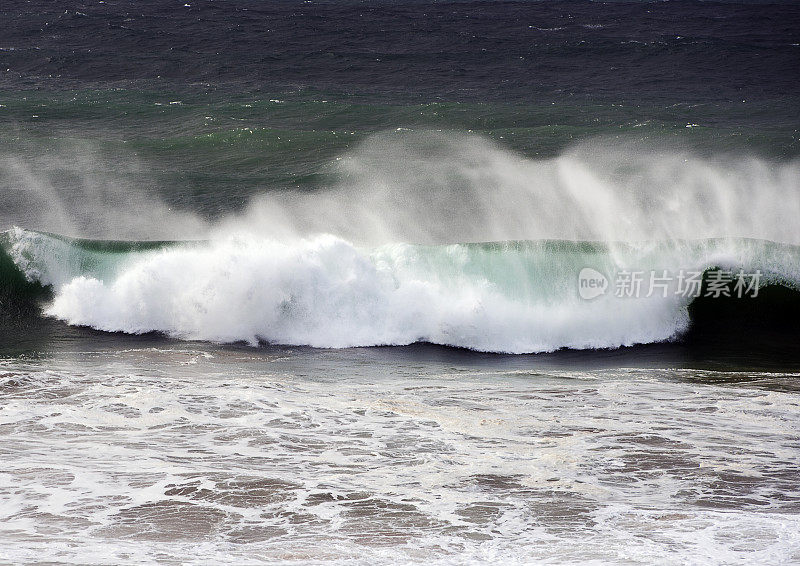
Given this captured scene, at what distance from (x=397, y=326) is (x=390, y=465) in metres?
3.96

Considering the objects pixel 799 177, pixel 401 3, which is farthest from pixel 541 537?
pixel 401 3

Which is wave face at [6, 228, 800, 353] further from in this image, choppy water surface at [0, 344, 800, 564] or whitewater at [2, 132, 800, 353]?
choppy water surface at [0, 344, 800, 564]

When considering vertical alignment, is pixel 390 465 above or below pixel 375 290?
below

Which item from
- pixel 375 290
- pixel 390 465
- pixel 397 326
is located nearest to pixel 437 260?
pixel 375 290

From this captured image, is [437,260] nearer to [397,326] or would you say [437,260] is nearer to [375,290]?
[375,290]

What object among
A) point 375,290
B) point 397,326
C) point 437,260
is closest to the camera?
point 397,326

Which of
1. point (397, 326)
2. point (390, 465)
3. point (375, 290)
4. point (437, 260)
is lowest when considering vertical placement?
point (390, 465)

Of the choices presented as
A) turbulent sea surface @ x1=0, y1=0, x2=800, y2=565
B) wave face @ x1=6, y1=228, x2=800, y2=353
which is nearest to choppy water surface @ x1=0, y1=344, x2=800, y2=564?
turbulent sea surface @ x1=0, y1=0, x2=800, y2=565

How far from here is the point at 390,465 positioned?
18.6ft

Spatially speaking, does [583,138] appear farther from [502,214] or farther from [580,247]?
[580,247]

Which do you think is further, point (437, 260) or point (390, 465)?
point (437, 260)

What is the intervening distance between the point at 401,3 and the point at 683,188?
94.5 feet

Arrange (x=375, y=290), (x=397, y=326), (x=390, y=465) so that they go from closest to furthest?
(x=390, y=465), (x=397, y=326), (x=375, y=290)

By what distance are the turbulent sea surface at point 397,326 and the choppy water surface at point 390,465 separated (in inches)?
1.1
